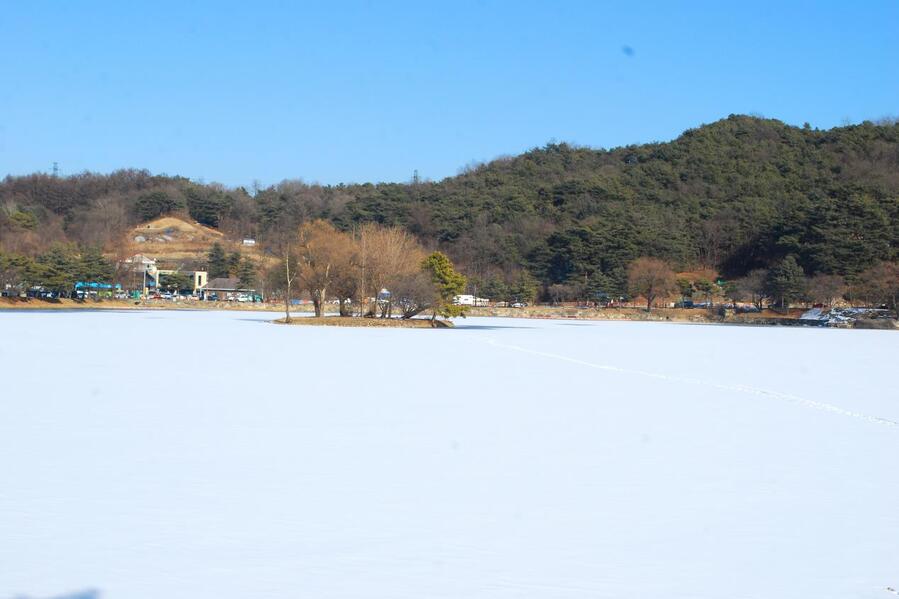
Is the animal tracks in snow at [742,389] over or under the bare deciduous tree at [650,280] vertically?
under

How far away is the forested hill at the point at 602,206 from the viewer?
7825cm

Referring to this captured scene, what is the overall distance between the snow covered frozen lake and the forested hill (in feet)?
206

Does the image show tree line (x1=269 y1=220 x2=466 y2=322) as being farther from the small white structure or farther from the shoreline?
the small white structure

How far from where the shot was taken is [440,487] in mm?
8859

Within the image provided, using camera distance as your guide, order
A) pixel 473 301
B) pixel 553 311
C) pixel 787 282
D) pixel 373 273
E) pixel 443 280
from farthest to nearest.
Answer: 1. pixel 473 301
2. pixel 553 311
3. pixel 787 282
4. pixel 373 273
5. pixel 443 280

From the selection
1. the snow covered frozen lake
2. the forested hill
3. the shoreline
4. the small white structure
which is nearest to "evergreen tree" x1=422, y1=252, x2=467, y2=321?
the shoreline

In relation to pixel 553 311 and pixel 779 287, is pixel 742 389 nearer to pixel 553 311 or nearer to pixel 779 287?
pixel 779 287

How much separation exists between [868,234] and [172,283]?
6692 cm

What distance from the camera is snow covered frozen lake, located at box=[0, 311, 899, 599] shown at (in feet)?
20.4

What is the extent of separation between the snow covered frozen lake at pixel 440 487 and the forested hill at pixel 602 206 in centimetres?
6294

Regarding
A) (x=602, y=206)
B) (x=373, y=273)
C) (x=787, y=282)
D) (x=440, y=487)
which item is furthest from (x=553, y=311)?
(x=440, y=487)

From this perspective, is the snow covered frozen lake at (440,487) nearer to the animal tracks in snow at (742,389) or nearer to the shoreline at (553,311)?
the animal tracks in snow at (742,389)

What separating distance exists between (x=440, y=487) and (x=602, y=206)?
3645 inches

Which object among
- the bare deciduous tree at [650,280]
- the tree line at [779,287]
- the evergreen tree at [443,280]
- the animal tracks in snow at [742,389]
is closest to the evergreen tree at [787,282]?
the tree line at [779,287]
